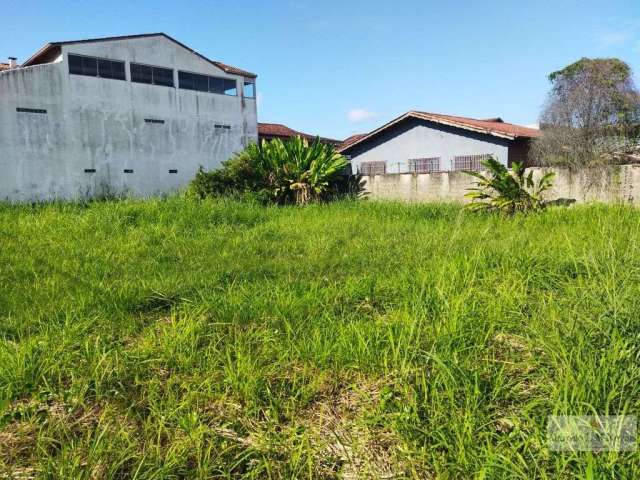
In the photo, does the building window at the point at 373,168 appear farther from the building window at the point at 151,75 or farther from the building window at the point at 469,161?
the building window at the point at 151,75

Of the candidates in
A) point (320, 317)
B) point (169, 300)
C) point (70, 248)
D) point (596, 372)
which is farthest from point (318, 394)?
point (70, 248)

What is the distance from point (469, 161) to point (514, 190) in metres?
9.38

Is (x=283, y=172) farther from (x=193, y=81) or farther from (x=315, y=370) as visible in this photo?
(x=193, y=81)

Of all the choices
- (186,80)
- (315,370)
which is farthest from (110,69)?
(315,370)

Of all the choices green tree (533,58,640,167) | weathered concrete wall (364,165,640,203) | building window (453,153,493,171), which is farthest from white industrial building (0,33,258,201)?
green tree (533,58,640,167)

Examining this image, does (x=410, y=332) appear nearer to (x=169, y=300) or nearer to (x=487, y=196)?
(x=169, y=300)

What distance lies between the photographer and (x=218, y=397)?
83.7 inches

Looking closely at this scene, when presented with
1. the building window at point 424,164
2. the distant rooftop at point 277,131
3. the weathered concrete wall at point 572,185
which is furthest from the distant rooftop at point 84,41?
the weathered concrete wall at point 572,185

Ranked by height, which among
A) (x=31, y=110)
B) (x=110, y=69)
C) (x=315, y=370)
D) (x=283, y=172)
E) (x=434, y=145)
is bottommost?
(x=315, y=370)

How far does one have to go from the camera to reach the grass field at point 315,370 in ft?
5.58

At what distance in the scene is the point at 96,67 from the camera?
19391 millimetres

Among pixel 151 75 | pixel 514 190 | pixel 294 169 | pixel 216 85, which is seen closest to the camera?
pixel 514 190

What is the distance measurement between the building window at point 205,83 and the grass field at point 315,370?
20774 millimetres

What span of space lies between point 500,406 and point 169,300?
8.54 feet
